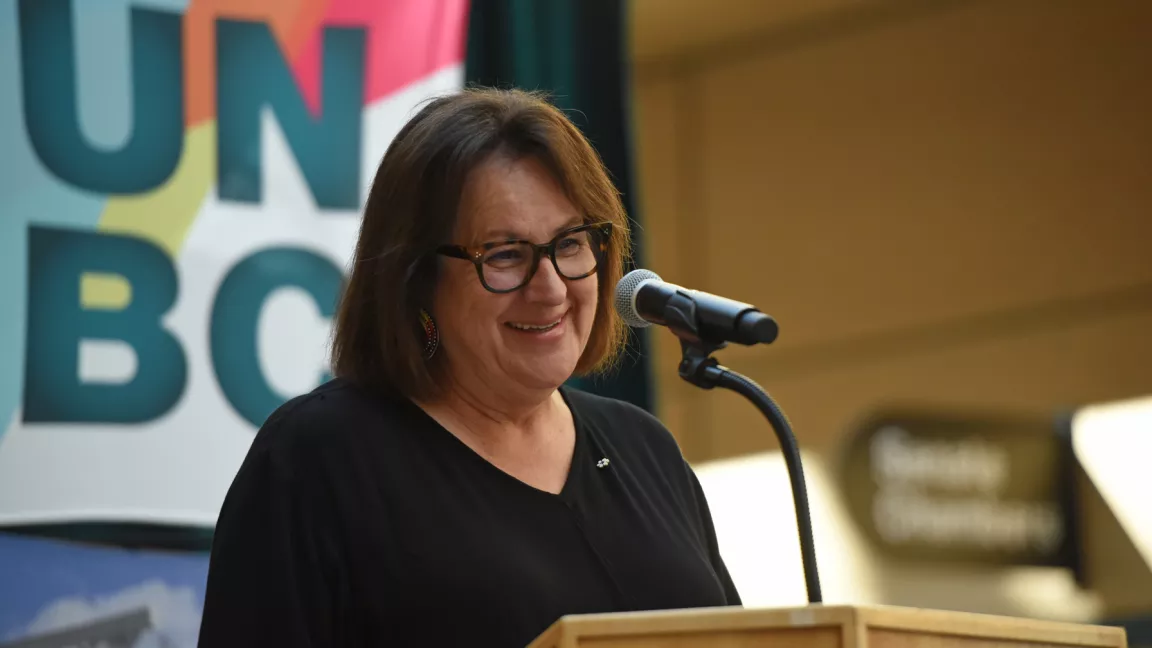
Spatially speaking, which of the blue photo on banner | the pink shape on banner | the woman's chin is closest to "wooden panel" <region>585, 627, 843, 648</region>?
the woman's chin

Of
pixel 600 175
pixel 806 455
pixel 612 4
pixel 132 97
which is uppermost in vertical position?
pixel 612 4

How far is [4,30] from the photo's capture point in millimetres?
2449

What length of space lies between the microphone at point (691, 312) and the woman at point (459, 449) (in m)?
0.15

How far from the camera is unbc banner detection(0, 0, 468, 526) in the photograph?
2436 millimetres

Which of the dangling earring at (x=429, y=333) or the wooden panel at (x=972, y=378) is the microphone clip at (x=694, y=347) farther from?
the wooden panel at (x=972, y=378)

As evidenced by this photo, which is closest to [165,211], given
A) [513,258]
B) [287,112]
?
[287,112]

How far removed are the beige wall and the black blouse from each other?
166 inches

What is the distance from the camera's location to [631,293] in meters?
1.69

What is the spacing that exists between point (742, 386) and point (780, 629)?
1.21 feet

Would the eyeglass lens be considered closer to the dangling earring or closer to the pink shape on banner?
the dangling earring

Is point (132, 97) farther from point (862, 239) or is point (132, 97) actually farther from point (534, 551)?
point (862, 239)

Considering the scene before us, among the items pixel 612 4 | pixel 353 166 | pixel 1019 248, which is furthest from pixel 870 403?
pixel 353 166

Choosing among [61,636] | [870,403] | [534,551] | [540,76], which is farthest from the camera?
[870,403]

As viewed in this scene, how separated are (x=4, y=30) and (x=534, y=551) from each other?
1372 mm
